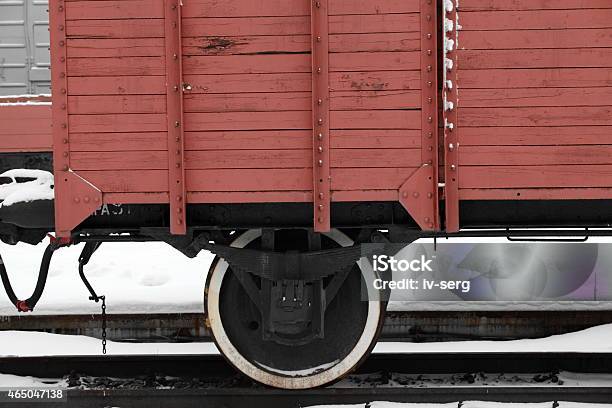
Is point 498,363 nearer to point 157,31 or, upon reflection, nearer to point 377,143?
point 377,143

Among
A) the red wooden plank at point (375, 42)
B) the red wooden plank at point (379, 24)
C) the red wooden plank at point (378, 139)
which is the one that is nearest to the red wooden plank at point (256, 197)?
the red wooden plank at point (378, 139)

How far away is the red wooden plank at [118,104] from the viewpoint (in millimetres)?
3596

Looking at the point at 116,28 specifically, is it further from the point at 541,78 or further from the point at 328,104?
the point at 541,78

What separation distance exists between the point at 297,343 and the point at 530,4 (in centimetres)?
264

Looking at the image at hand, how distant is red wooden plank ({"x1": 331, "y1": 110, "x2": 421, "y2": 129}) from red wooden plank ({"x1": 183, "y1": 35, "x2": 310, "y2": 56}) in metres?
0.46

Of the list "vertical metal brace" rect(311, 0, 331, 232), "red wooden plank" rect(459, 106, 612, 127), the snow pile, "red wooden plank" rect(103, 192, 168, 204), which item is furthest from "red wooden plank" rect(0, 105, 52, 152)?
"red wooden plank" rect(459, 106, 612, 127)

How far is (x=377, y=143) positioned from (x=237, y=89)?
0.91 meters

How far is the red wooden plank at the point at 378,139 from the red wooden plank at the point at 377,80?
0.26 metres

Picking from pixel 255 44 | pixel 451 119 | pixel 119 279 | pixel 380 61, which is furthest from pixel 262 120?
pixel 119 279

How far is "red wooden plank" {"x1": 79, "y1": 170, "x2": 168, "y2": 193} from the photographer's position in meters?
3.62

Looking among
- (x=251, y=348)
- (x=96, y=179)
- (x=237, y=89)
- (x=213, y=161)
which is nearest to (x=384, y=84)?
(x=237, y=89)

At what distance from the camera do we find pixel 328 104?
3.54 meters

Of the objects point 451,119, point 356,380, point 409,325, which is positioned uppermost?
point 451,119

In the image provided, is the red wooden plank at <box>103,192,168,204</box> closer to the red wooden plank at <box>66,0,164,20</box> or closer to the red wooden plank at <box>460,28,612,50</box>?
the red wooden plank at <box>66,0,164,20</box>
